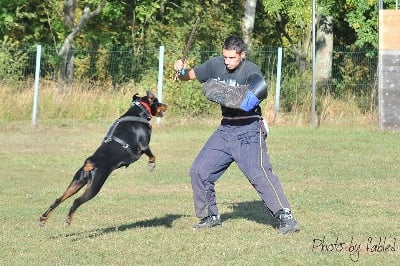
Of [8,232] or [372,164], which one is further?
[372,164]

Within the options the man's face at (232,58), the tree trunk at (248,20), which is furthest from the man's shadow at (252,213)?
the tree trunk at (248,20)

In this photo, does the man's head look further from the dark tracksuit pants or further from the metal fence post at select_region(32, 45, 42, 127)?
the metal fence post at select_region(32, 45, 42, 127)

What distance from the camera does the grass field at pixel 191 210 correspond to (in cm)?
813

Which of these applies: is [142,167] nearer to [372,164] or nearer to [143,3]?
[372,164]

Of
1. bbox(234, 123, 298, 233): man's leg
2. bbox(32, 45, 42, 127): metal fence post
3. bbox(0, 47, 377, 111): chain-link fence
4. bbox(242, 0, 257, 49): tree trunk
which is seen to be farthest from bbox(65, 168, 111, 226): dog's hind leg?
bbox(242, 0, 257, 49): tree trunk

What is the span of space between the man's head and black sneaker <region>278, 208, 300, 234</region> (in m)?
1.48

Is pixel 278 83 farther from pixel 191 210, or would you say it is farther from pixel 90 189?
pixel 90 189

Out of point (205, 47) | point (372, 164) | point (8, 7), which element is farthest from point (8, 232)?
point (8, 7)

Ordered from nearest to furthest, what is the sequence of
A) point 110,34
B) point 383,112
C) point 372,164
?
point 372,164 → point 383,112 → point 110,34

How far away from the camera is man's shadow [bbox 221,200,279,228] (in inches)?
394

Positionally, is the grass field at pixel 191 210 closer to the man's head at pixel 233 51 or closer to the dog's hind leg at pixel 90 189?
the dog's hind leg at pixel 90 189

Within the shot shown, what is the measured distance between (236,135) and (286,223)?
0.96 meters

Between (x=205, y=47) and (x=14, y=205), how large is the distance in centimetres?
1532

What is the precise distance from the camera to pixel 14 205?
11406 mm
